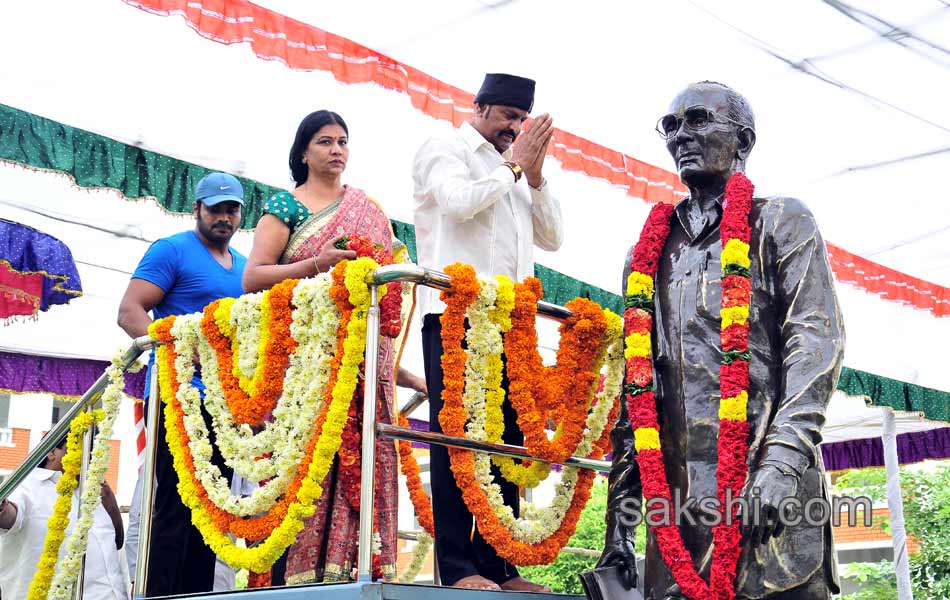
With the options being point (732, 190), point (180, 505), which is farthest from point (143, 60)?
point (732, 190)

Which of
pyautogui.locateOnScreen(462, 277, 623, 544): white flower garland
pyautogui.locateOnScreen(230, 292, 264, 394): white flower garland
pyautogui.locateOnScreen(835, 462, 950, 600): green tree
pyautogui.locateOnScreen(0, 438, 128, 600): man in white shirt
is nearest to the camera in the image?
pyautogui.locateOnScreen(462, 277, 623, 544): white flower garland

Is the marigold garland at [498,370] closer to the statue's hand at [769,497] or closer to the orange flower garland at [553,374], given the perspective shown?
the orange flower garland at [553,374]

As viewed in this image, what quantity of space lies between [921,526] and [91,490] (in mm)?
13701

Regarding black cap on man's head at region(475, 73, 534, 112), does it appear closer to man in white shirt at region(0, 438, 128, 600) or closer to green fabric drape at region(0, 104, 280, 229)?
green fabric drape at region(0, 104, 280, 229)

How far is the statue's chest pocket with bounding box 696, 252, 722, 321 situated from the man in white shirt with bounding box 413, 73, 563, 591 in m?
0.89

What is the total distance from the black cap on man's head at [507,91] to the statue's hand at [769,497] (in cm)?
188

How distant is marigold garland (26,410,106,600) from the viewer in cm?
472

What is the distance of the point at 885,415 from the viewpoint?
11.6 metres

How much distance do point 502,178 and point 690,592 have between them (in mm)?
1607

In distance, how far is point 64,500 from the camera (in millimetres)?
4832

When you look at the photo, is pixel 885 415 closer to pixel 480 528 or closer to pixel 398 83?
pixel 398 83

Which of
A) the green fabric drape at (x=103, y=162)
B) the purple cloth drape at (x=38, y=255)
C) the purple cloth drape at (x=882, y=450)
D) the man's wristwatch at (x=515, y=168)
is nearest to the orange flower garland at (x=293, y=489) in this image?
the man's wristwatch at (x=515, y=168)

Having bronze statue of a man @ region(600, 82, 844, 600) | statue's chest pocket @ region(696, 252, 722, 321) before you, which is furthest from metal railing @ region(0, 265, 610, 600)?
statue's chest pocket @ region(696, 252, 722, 321)

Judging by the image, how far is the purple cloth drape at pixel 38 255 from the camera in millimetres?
6855
